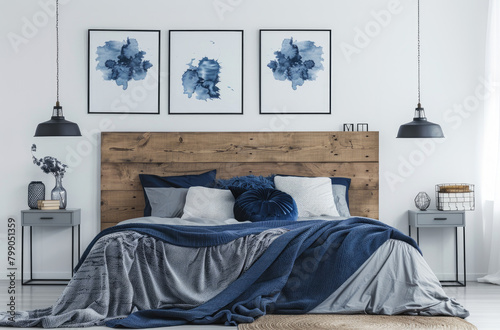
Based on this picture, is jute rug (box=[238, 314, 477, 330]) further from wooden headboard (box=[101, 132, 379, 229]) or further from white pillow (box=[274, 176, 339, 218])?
wooden headboard (box=[101, 132, 379, 229])

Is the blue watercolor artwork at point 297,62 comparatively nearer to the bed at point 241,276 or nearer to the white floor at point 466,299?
the bed at point 241,276

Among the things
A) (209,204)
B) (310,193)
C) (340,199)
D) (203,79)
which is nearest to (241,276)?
(209,204)

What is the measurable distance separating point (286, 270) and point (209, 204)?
1395 millimetres

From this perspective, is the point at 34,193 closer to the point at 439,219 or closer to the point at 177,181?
the point at 177,181

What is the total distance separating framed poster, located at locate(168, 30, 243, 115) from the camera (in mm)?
5781

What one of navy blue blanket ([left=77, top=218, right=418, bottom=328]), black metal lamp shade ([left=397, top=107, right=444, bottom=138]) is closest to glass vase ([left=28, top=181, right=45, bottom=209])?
navy blue blanket ([left=77, top=218, right=418, bottom=328])

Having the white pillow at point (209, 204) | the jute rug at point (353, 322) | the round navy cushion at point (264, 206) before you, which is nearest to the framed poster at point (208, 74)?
the white pillow at point (209, 204)

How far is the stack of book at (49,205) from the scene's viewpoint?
17.9 ft

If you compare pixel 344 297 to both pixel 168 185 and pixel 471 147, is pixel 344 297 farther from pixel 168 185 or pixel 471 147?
pixel 471 147

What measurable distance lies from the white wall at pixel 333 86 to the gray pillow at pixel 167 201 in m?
0.68

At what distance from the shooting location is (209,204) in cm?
511

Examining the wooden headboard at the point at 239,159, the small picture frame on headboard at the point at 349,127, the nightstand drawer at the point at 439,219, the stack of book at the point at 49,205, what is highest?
the small picture frame on headboard at the point at 349,127

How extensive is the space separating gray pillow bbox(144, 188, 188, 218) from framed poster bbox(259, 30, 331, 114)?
1178mm

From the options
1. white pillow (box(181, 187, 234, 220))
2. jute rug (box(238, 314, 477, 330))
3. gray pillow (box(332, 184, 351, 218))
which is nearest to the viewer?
jute rug (box(238, 314, 477, 330))
